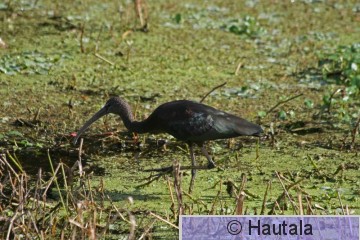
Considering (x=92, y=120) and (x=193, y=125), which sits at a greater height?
(x=92, y=120)

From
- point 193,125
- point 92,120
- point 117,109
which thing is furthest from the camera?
point 92,120

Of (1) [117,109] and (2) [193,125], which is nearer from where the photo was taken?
(2) [193,125]

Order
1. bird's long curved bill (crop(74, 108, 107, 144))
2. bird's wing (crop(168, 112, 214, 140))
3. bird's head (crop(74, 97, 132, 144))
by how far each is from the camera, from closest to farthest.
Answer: bird's wing (crop(168, 112, 214, 140)), bird's head (crop(74, 97, 132, 144)), bird's long curved bill (crop(74, 108, 107, 144))

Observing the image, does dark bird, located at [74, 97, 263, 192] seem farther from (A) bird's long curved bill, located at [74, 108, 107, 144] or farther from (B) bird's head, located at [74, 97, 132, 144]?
(A) bird's long curved bill, located at [74, 108, 107, 144]

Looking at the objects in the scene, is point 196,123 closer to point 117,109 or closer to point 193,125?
point 193,125

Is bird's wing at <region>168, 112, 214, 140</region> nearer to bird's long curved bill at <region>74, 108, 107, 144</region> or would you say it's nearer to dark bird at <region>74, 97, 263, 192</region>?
dark bird at <region>74, 97, 263, 192</region>

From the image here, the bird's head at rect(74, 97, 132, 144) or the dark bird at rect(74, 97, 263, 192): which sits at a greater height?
the bird's head at rect(74, 97, 132, 144)

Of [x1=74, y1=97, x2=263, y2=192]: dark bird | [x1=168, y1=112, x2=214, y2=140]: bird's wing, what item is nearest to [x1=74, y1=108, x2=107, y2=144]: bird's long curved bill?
[x1=74, y1=97, x2=263, y2=192]: dark bird

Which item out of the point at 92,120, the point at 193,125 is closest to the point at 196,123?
the point at 193,125

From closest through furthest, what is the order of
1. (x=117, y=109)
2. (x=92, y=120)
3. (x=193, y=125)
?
(x=193, y=125) < (x=117, y=109) < (x=92, y=120)

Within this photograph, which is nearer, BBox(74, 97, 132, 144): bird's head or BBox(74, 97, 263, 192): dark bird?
BBox(74, 97, 263, 192): dark bird

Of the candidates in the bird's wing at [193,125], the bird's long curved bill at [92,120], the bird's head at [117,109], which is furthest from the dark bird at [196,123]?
the bird's long curved bill at [92,120]

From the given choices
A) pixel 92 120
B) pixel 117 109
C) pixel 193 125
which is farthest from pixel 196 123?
pixel 92 120

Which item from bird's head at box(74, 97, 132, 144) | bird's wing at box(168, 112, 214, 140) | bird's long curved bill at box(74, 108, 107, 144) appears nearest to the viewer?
bird's wing at box(168, 112, 214, 140)
